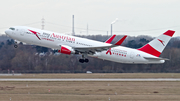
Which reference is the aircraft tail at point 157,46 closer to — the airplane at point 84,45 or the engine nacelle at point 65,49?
the airplane at point 84,45

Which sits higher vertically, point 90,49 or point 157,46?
point 157,46

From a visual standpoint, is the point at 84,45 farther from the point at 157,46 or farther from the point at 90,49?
the point at 157,46

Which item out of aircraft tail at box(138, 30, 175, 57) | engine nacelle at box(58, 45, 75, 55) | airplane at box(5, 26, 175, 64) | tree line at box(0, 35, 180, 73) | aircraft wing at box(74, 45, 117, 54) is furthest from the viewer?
tree line at box(0, 35, 180, 73)

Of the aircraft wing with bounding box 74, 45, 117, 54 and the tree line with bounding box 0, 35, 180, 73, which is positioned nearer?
the aircraft wing with bounding box 74, 45, 117, 54

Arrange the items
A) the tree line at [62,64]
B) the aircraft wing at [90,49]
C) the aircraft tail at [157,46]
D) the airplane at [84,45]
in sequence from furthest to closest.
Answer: the tree line at [62,64]
the aircraft tail at [157,46]
the aircraft wing at [90,49]
the airplane at [84,45]

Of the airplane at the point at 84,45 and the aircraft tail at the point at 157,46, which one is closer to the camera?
the airplane at the point at 84,45

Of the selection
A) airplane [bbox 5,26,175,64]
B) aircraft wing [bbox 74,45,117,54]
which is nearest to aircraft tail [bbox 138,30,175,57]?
airplane [bbox 5,26,175,64]

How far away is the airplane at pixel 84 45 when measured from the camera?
51312 mm

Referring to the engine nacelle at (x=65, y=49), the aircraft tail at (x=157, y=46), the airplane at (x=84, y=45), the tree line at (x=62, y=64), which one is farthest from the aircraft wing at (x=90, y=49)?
the tree line at (x=62, y=64)

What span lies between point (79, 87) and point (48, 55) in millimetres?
48965

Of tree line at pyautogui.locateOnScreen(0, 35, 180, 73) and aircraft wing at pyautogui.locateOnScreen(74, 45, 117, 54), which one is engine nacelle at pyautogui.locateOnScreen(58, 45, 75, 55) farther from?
tree line at pyautogui.locateOnScreen(0, 35, 180, 73)

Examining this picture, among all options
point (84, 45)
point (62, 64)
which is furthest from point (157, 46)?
point (62, 64)

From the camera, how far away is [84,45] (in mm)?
53812

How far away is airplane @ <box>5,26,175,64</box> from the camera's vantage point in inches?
2020
